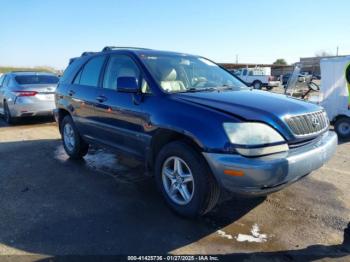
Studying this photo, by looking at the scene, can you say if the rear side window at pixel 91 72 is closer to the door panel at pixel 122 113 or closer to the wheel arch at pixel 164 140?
the door panel at pixel 122 113

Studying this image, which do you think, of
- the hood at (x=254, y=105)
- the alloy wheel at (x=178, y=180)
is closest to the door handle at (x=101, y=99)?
the hood at (x=254, y=105)

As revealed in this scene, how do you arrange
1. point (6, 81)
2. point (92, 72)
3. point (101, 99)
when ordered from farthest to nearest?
point (6, 81), point (92, 72), point (101, 99)

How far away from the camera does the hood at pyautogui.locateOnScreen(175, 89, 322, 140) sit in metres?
3.19

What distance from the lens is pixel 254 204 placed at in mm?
4094

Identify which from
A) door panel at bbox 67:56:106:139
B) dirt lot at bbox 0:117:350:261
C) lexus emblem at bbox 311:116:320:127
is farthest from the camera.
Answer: door panel at bbox 67:56:106:139

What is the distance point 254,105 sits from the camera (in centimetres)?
345

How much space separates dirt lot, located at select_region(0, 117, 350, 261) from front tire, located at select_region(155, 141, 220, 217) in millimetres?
191

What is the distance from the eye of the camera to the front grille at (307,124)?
10.8 feet

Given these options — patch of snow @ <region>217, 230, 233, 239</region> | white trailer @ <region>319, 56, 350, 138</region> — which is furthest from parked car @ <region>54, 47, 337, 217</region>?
white trailer @ <region>319, 56, 350, 138</region>

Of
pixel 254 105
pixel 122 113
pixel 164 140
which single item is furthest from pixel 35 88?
pixel 254 105

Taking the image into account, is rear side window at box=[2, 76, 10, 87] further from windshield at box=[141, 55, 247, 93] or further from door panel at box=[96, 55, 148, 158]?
windshield at box=[141, 55, 247, 93]

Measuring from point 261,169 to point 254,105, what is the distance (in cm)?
78

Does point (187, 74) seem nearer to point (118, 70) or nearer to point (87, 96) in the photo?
point (118, 70)

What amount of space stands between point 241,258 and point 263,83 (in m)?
28.0
